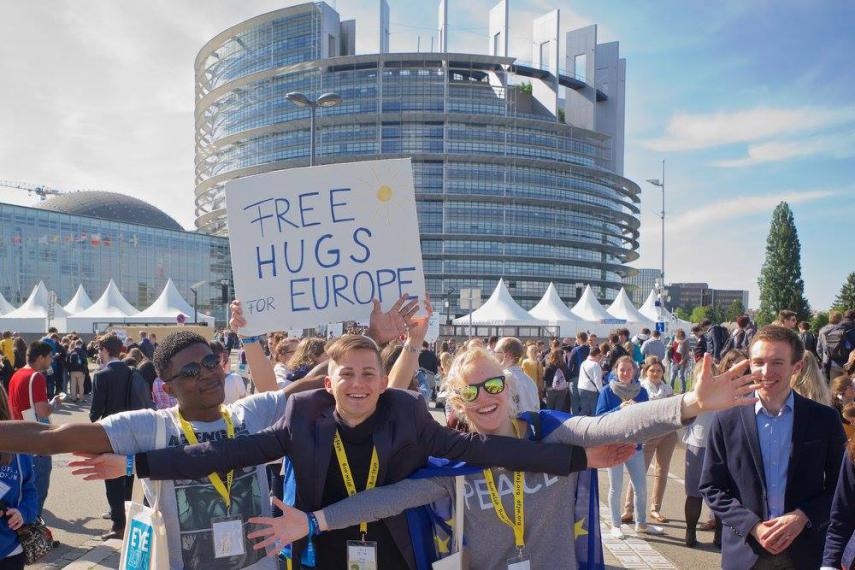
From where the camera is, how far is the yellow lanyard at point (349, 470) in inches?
101

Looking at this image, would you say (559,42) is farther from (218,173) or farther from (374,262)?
(374,262)

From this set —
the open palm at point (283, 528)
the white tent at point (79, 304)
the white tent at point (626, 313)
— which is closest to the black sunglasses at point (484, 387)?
the open palm at point (283, 528)

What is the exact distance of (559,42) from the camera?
287ft

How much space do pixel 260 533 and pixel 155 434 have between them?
1.96 feet

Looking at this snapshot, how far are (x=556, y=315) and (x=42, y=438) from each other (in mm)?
29005

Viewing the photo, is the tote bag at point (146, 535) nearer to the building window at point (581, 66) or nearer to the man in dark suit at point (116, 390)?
the man in dark suit at point (116, 390)

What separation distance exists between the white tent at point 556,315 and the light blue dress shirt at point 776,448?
26533 mm

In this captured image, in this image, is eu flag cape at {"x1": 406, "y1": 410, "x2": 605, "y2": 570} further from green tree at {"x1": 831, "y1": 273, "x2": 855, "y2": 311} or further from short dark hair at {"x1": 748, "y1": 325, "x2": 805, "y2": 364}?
green tree at {"x1": 831, "y1": 273, "x2": 855, "y2": 311}

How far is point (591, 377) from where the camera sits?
10.5 metres

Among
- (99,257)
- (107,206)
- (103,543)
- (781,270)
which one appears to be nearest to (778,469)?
(103,543)

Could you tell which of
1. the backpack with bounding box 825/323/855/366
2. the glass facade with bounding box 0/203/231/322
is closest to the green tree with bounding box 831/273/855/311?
the backpack with bounding box 825/323/855/366

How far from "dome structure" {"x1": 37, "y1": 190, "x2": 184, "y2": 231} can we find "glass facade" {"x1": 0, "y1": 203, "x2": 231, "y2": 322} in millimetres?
12928

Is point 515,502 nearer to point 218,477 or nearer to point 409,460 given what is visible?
point 409,460

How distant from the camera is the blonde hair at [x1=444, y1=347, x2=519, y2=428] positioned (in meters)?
2.73
